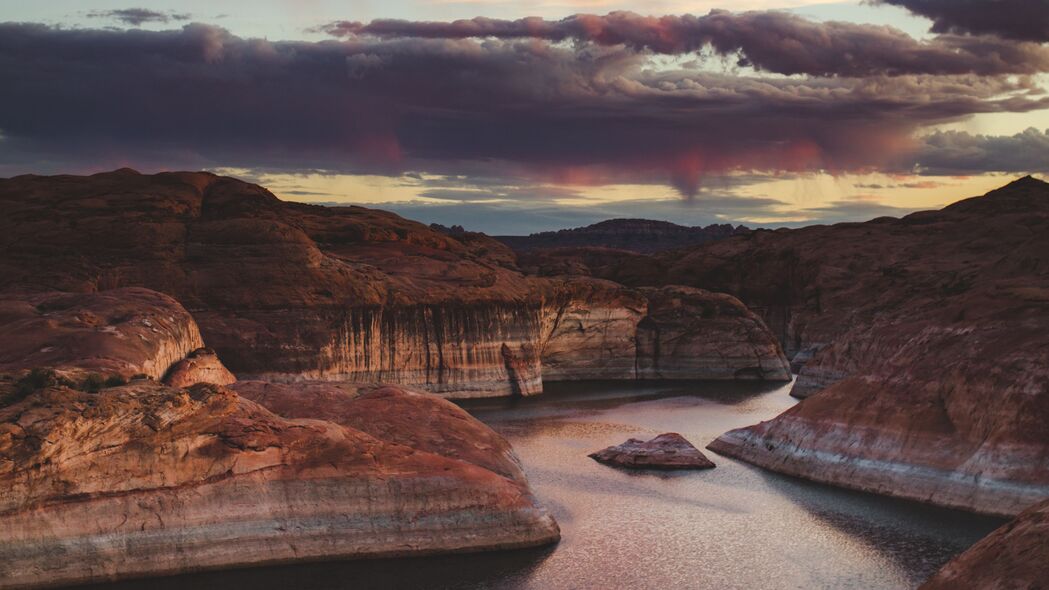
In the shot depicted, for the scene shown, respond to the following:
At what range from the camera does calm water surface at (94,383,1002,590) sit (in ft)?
111

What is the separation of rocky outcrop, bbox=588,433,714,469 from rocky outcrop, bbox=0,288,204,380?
71.2ft

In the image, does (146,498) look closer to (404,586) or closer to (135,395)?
→ (135,395)

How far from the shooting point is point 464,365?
82.2 meters

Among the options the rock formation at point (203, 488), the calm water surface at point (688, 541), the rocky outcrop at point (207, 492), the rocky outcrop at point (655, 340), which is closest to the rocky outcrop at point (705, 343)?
the rocky outcrop at point (655, 340)

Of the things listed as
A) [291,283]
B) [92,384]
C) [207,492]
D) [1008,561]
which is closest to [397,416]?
[207,492]

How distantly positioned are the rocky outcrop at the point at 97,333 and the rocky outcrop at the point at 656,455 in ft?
71.2

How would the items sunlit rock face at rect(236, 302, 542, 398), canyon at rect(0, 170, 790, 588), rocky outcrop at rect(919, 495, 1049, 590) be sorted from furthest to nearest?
sunlit rock face at rect(236, 302, 542, 398), canyon at rect(0, 170, 790, 588), rocky outcrop at rect(919, 495, 1049, 590)

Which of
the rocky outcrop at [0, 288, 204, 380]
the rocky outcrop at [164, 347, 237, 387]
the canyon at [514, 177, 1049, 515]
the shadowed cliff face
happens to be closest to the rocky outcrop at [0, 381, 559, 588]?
the rocky outcrop at [0, 288, 204, 380]

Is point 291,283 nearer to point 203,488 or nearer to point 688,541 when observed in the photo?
point 203,488

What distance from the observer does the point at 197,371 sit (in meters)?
52.6

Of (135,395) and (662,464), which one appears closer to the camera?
(135,395)

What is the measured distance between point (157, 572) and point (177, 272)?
46.2m

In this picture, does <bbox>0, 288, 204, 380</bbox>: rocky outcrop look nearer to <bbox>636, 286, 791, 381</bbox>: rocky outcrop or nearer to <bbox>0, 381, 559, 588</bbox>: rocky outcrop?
<bbox>0, 381, 559, 588</bbox>: rocky outcrop

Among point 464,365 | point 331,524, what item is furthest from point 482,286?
point 331,524
